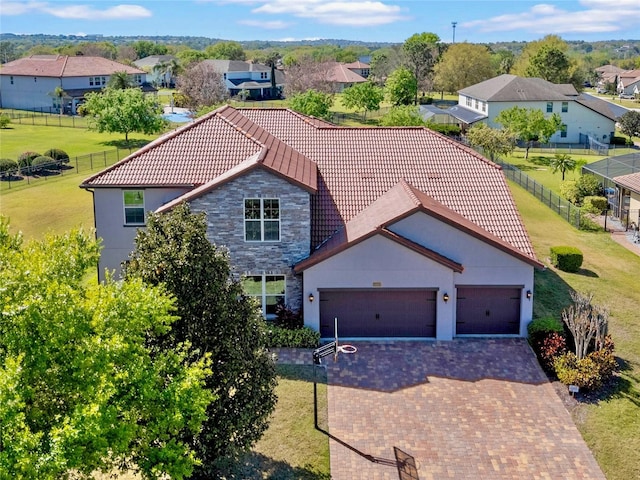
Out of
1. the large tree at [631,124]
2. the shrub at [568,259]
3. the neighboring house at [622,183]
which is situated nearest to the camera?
the shrub at [568,259]

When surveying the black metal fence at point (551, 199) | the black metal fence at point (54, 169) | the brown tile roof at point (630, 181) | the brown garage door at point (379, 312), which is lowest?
the brown garage door at point (379, 312)

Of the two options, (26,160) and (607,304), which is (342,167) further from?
(26,160)

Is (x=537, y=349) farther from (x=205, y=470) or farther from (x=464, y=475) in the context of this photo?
(x=205, y=470)

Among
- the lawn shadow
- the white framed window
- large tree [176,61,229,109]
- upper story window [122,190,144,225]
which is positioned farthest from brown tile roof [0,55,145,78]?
the lawn shadow

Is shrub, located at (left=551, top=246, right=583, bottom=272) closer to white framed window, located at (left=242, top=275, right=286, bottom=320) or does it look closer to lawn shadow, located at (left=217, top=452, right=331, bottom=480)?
white framed window, located at (left=242, top=275, right=286, bottom=320)

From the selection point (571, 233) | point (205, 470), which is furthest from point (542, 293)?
point (205, 470)

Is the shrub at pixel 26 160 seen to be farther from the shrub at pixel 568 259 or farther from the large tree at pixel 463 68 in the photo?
the large tree at pixel 463 68

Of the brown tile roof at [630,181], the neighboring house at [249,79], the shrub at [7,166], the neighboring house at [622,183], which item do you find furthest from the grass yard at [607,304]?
the neighboring house at [249,79]

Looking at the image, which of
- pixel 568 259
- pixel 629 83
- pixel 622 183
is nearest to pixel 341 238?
pixel 568 259
